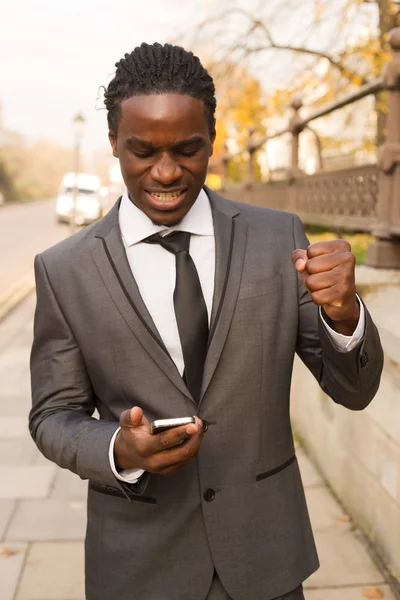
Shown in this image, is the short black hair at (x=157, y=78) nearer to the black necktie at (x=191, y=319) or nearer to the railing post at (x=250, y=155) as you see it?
the black necktie at (x=191, y=319)

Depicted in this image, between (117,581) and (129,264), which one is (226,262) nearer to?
(129,264)

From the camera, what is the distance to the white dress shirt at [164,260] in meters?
1.98

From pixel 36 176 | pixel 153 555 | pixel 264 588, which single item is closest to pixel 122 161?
pixel 153 555

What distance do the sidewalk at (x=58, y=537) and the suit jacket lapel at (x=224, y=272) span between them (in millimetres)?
2328

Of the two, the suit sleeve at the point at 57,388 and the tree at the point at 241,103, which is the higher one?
the tree at the point at 241,103

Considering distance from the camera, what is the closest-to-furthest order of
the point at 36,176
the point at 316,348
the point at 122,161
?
1. the point at 122,161
2. the point at 316,348
3. the point at 36,176

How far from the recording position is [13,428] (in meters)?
6.61

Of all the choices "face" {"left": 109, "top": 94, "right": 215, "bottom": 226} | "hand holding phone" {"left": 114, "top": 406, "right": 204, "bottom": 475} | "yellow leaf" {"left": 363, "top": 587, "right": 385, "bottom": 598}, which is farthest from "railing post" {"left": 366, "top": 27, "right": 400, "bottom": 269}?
"hand holding phone" {"left": 114, "top": 406, "right": 204, "bottom": 475}

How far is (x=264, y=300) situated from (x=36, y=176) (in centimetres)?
14625

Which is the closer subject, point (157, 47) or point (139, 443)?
point (139, 443)

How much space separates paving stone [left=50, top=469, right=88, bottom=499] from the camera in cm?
512

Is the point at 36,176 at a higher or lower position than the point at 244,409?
lower

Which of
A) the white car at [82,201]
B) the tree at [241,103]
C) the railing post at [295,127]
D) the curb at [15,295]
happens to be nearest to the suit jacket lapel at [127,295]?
the railing post at [295,127]

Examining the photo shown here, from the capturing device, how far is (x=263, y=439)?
79.5 inches
